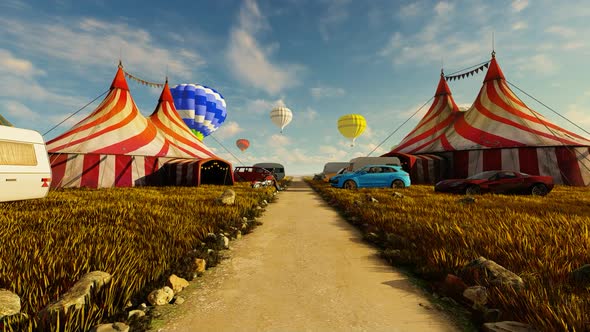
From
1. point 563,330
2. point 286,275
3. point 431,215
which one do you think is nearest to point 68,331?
point 286,275

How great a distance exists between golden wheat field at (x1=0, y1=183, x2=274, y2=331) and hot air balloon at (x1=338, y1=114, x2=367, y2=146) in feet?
132

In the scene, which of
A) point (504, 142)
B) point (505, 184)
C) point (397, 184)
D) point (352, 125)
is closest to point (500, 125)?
point (504, 142)

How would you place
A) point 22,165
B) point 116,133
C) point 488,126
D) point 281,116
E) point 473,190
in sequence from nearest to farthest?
point 22,165, point 473,190, point 116,133, point 488,126, point 281,116

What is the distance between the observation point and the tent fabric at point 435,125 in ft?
72.2

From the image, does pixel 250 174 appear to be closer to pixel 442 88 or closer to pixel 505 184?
pixel 505 184

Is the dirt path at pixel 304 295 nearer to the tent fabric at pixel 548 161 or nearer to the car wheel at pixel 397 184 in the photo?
the car wheel at pixel 397 184

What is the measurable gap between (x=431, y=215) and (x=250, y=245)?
4.40 metres

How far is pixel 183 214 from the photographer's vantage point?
19.8 ft

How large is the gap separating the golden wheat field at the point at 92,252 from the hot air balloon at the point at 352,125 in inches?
1579

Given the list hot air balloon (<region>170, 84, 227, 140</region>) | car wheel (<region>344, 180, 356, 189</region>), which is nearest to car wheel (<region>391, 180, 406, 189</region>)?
car wheel (<region>344, 180, 356, 189</region>)

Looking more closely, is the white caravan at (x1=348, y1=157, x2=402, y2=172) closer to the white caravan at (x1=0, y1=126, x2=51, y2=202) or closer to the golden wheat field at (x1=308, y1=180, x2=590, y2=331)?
the golden wheat field at (x1=308, y1=180, x2=590, y2=331)

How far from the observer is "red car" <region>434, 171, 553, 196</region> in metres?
10.6

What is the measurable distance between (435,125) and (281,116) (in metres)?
27.9

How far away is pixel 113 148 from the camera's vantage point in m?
14.9
